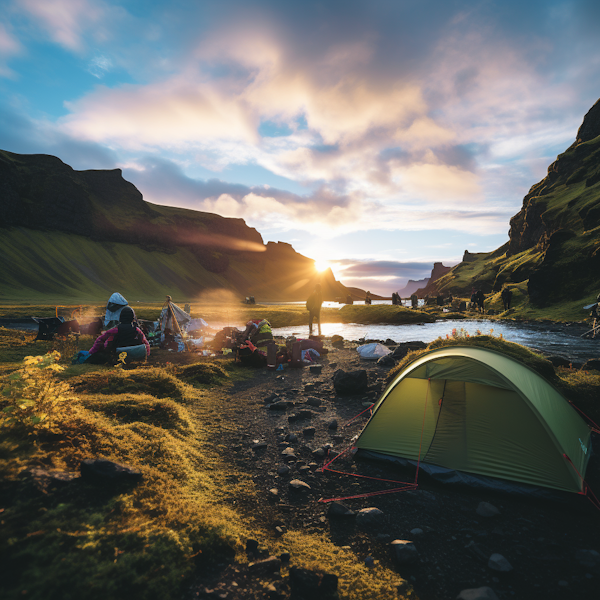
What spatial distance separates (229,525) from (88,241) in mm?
171726

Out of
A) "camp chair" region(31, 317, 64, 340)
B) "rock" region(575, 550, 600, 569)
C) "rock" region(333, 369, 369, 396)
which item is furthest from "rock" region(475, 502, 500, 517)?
"camp chair" region(31, 317, 64, 340)

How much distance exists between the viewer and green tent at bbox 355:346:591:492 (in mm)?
5336

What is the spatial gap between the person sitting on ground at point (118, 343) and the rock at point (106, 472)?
867 cm

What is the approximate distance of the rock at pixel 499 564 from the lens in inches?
144

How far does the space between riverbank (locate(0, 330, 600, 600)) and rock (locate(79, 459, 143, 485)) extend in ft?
0.33

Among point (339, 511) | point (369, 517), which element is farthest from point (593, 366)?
point (339, 511)

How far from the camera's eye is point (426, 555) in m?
3.96

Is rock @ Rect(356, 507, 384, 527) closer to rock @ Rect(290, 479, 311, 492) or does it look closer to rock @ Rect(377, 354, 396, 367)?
rock @ Rect(290, 479, 311, 492)

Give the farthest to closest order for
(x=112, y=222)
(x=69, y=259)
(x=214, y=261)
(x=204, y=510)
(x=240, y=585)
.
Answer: (x=214, y=261)
(x=112, y=222)
(x=69, y=259)
(x=204, y=510)
(x=240, y=585)

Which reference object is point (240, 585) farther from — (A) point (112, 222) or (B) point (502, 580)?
(A) point (112, 222)

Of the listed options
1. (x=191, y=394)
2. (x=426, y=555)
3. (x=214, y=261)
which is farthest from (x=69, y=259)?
(x=426, y=555)

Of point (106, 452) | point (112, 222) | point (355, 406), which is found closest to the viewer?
point (106, 452)

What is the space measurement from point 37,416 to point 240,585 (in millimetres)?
3328

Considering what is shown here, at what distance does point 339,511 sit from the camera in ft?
15.6
